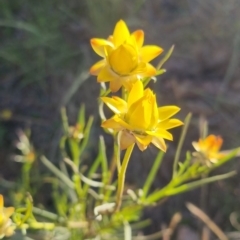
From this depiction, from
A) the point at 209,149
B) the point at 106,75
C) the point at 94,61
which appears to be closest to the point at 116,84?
the point at 106,75

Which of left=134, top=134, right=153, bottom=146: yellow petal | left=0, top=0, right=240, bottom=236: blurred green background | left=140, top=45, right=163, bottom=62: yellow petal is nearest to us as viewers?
left=134, top=134, right=153, bottom=146: yellow petal

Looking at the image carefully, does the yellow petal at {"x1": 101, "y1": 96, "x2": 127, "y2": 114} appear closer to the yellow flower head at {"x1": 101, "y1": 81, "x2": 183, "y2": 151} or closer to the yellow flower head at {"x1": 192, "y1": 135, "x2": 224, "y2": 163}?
the yellow flower head at {"x1": 101, "y1": 81, "x2": 183, "y2": 151}

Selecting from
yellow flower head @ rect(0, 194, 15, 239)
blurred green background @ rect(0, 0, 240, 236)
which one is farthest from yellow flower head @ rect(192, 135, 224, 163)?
blurred green background @ rect(0, 0, 240, 236)

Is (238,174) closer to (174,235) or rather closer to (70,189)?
(174,235)

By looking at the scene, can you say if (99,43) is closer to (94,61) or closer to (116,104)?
(116,104)

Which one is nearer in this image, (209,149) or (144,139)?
(144,139)

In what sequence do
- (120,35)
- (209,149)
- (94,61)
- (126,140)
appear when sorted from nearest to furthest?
(126,140)
(120,35)
(209,149)
(94,61)

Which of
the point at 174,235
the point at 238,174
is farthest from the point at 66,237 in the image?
the point at 238,174
